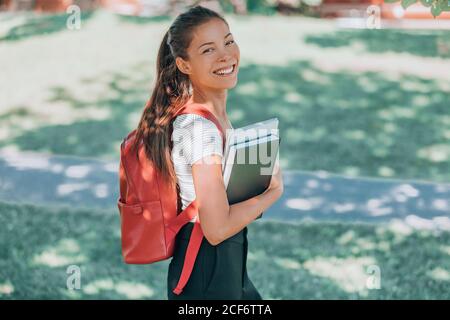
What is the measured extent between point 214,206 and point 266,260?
3.47m

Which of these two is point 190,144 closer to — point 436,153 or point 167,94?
point 167,94

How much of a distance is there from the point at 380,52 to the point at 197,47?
30.3ft

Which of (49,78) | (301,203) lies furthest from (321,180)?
(49,78)

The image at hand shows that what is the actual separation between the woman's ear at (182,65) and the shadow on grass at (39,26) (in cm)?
992

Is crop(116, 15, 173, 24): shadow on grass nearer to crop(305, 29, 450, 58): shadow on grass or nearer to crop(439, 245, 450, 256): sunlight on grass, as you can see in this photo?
crop(305, 29, 450, 58): shadow on grass

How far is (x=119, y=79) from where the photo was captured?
33.4 ft

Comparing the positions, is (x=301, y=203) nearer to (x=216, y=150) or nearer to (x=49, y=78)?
(x=216, y=150)

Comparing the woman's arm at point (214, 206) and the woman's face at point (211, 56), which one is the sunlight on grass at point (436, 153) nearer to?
the woman's face at point (211, 56)

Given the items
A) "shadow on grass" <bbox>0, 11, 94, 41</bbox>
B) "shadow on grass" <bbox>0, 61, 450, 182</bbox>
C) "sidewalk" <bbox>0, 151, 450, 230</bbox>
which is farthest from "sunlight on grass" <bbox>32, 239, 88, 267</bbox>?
"shadow on grass" <bbox>0, 11, 94, 41</bbox>

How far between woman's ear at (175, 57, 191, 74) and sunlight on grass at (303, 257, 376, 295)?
9.88 ft

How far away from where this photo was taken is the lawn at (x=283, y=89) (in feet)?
27.2

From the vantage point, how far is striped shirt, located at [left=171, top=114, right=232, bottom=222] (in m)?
2.17

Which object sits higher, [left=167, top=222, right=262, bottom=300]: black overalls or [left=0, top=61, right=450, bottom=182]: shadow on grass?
[left=167, top=222, right=262, bottom=300]: black overalls

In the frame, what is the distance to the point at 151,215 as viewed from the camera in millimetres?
2299
